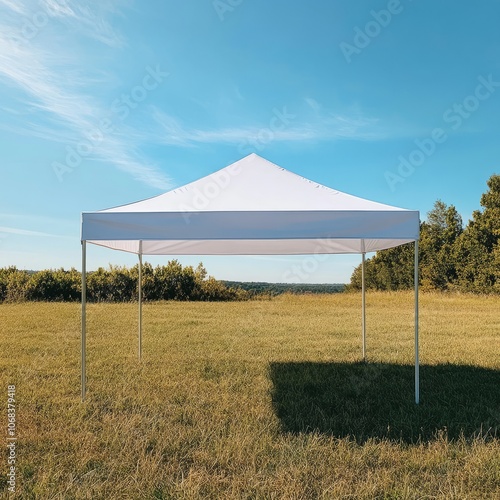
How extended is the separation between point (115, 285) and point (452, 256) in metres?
15.7

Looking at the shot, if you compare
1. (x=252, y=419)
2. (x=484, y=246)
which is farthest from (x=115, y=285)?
Answer: (x=484, y=246)

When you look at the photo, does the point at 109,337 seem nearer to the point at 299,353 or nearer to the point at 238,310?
the point at 299,353

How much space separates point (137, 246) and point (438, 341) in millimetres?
4898

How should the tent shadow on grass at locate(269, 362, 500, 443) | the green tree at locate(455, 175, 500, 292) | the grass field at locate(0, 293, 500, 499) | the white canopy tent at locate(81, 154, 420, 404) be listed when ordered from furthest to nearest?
the green tree at locate(455, 175, 500, 292) → the white canopy tent at locate(81, 154, 420, 404) → the tent shadow on grass at locate(269, 362, 500, 443) → the grass field at locate(0, 293, 500, 499)

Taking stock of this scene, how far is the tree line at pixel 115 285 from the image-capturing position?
13234 millimetres

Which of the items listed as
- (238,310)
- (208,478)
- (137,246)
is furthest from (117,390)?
(238,310)

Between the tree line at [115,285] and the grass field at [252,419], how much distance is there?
22.4ft

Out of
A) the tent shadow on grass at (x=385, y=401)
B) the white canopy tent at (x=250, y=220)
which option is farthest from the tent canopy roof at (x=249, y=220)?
the tent shadow on grass at (x=385, y=401)

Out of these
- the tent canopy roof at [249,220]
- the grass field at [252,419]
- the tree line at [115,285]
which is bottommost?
the grass field at [252,419]

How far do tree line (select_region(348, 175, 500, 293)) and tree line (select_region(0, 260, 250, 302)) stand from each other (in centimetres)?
1122

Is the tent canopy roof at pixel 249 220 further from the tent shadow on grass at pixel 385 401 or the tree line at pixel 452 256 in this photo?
the tree line at pixel 452 256

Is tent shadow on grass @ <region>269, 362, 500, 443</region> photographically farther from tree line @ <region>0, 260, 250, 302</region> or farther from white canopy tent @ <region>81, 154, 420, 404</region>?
tree line @ <region>0, 260, 250, 302</region>

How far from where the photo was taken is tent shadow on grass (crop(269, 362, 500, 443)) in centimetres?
311

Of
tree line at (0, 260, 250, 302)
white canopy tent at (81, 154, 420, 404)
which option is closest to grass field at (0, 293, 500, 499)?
white canopy tent at (81, 154, 420, 404)
